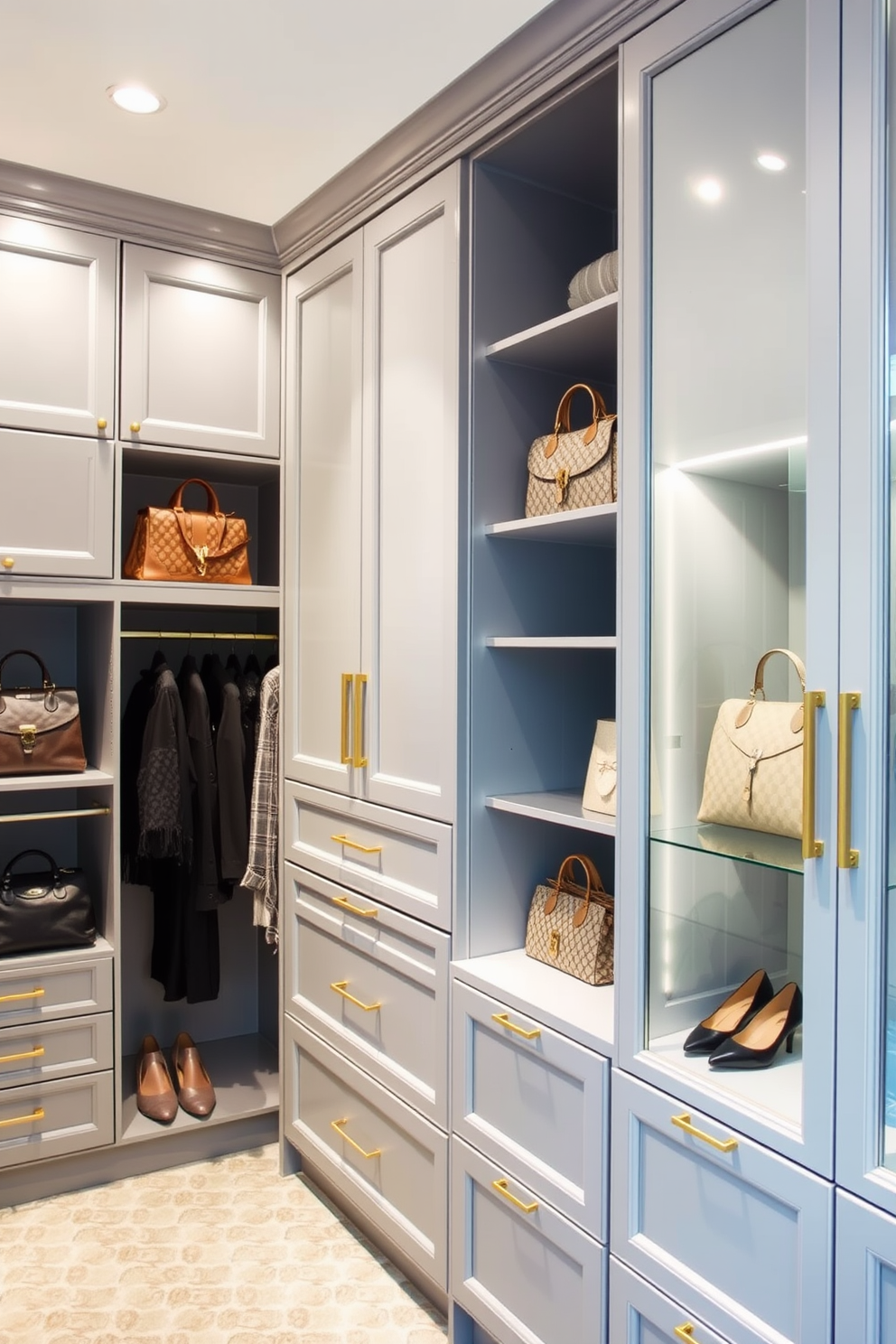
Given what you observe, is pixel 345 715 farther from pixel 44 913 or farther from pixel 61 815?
pixel 44 913

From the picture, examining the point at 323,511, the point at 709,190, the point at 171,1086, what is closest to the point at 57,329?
the point at 323,511

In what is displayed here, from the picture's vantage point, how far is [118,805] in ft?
8.88

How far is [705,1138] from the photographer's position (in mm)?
1455

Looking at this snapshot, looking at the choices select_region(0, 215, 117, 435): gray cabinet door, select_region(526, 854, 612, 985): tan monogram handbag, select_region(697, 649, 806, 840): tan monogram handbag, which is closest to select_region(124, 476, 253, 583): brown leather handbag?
select_region(0, 215, 117, 435): gray cabinet door

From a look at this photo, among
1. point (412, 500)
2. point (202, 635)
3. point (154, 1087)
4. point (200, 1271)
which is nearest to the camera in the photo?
point (412, 500)

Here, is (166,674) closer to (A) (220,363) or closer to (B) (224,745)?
(B) (224,745)

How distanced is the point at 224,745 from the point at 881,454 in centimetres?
211

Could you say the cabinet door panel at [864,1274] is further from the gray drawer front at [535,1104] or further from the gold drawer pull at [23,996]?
the gold drawer pull at [23,996]

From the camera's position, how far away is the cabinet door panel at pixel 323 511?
2.45 metres

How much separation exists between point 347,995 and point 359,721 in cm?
69

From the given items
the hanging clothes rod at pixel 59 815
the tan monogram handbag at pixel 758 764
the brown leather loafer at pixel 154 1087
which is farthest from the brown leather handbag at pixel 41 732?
the tan monogram handbag at pixel 758 764

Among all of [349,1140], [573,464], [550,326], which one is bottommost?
[349,1140]

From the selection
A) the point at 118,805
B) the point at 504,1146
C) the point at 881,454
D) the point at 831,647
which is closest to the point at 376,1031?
the point at 504,1146

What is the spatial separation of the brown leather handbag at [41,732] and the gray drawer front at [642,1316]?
5.94ft
